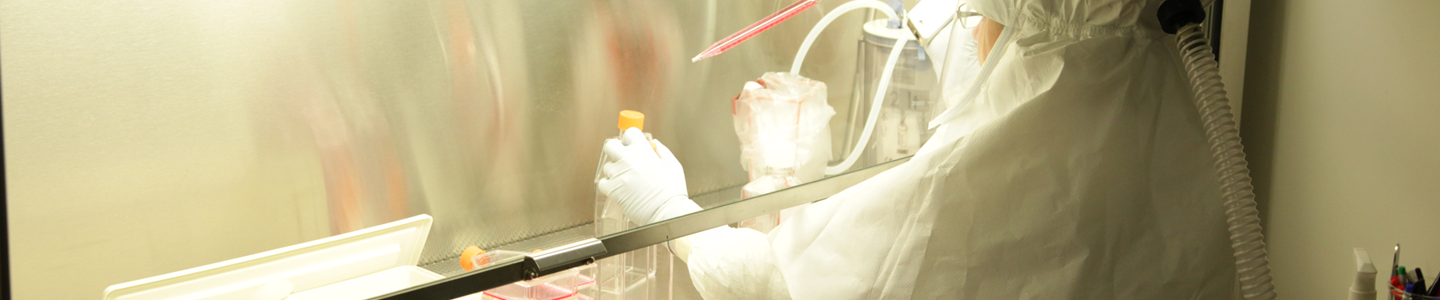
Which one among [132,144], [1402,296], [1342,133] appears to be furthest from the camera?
[1342,133]

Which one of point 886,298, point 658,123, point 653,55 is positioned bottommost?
point 886,298

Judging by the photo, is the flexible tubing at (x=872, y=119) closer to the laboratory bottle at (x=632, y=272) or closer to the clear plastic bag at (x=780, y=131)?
the clear plastic bag at (x=780, y=131)

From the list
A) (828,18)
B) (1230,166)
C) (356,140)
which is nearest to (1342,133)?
(1230,166)

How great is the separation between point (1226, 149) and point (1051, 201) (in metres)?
0.22

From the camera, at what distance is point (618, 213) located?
1.45m

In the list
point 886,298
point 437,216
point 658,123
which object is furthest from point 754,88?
point 886,298

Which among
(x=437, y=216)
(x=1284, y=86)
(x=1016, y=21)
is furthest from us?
(x=1284, y=86)

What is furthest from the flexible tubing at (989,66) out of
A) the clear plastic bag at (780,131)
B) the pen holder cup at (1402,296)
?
the pen holder cup at (1402,296)

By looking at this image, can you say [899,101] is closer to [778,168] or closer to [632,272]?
[778,168]

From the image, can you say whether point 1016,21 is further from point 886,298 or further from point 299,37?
point 299,37

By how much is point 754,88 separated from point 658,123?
0.21m

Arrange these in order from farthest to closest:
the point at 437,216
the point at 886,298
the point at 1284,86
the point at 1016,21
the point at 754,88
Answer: the point at 754,88 < the point at 1284,86 < the point at 437,216 < the point at 1016,21 < the point at 886,298

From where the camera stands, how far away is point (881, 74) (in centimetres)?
192

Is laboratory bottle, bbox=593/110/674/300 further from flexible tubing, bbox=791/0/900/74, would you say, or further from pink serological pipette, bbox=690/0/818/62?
flexible tubing, bbox=791/0/900/74
